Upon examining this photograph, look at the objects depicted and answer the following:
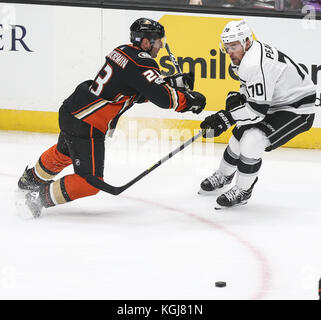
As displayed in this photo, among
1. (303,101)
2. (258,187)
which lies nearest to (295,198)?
(258,187)

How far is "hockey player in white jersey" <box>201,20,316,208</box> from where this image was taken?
171 inches

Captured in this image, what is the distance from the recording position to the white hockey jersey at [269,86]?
4.32m

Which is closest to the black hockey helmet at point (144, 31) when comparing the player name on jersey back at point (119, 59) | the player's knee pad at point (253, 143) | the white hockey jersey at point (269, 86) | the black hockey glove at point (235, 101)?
the player name on jersey back at point (119, 59)

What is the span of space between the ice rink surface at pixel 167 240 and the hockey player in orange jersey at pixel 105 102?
156 mm

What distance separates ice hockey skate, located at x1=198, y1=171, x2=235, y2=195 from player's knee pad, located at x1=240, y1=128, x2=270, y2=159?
1.48 ft

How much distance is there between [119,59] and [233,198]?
962 millimetres

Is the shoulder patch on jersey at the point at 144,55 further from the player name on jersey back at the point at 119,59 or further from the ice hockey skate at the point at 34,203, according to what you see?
the ice hockey skate at the point at 34,203

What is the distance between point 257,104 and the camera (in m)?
4.35

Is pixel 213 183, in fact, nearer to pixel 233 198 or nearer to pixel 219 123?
pixel 233 198

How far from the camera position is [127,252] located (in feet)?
12.6

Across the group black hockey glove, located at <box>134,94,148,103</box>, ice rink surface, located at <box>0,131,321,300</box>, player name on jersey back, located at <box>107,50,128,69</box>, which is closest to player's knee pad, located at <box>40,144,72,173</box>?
ice rink surface, located at <box>0,131,321,300</box>

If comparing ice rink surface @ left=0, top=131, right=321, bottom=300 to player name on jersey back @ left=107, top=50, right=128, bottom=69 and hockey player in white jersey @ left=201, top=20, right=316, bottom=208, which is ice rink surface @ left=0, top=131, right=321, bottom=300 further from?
player name on jersey back @ left=107, top=50, right=128, bottom=69

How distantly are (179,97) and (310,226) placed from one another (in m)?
0.91
